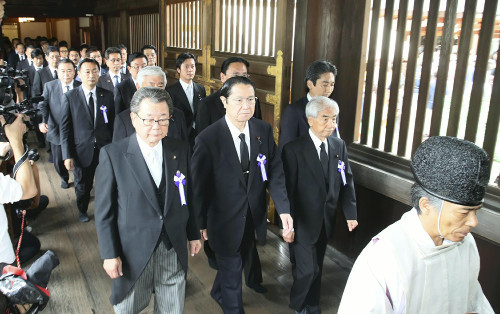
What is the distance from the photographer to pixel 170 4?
21.3 feet

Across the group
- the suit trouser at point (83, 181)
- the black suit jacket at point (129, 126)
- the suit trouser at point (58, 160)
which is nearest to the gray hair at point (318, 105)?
the black suit jacket at point (129, 126)

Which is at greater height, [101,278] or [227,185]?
[227,185]

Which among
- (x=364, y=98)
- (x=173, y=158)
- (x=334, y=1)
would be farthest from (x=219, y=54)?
(x=173, y=158)

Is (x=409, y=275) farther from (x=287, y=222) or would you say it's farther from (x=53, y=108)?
(x=53, y=108)

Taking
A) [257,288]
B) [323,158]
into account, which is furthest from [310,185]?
[257,288]

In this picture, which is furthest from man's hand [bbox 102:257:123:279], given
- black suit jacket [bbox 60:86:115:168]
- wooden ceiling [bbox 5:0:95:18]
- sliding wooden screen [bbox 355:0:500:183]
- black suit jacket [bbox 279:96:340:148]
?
wooden ceiling [bbox 5:0:95:18]

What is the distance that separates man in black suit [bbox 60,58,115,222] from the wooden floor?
0.49m

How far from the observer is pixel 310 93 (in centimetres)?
336

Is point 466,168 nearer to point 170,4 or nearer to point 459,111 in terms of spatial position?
point 459,111

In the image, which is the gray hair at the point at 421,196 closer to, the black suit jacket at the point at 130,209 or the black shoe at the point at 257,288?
the black suit jacket at the point at 130,209

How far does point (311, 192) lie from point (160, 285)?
1137 millimetres

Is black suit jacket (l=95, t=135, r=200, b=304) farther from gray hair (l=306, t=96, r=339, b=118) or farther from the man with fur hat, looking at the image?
the man with fur hat

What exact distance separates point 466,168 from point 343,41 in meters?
2.55

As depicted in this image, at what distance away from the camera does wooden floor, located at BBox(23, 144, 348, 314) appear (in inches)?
120
